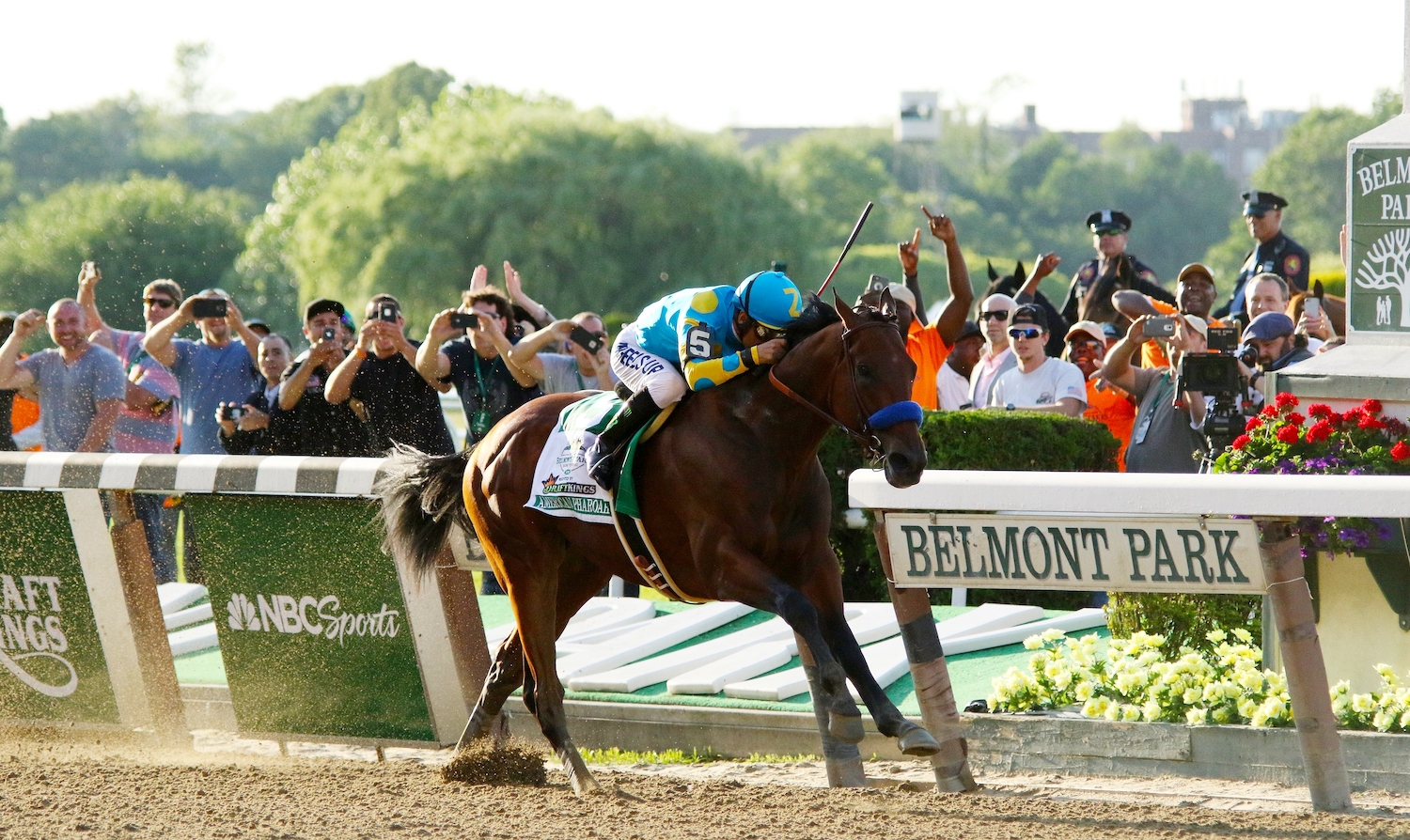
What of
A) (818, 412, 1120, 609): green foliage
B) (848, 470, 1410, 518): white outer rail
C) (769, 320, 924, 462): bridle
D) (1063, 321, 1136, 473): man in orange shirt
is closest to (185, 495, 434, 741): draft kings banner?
(769, 320, 924, 462): bridle

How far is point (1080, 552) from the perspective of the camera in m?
4.56

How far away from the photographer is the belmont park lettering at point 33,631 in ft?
21.0

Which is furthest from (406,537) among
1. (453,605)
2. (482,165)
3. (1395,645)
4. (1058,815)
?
(482,165)

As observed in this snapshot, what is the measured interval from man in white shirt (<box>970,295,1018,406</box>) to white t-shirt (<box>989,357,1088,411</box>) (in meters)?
0.16

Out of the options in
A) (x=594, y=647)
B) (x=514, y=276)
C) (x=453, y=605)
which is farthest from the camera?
(x=514, y=276)

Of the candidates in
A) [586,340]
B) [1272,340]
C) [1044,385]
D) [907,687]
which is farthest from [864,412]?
[586,340]

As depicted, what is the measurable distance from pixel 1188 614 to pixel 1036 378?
234cm

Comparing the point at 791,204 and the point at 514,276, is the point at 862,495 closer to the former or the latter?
the point at 514,276

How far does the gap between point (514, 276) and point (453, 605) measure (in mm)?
3575

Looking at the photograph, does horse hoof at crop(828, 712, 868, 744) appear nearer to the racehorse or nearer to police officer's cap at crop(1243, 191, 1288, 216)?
the racehorse

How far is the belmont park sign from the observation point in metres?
4.45

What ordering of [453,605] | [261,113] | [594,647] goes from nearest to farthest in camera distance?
1. [453,605]
2. [594,647]
3. [261,113]

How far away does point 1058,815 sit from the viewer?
4465 mm

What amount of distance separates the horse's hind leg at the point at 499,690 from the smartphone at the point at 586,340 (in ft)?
8.78
